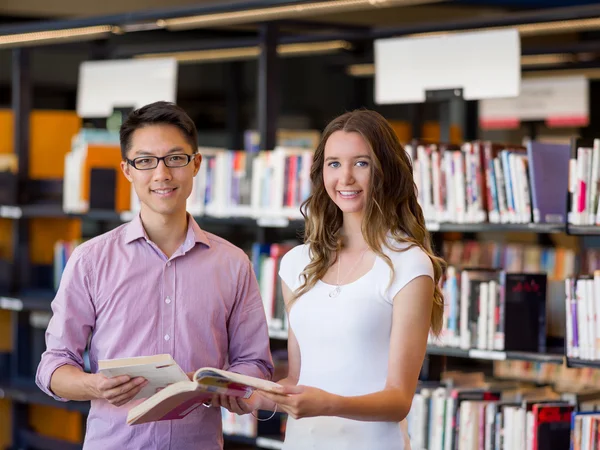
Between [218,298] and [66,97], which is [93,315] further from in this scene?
[66,97]

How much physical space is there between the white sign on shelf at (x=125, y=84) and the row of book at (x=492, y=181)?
180 cm

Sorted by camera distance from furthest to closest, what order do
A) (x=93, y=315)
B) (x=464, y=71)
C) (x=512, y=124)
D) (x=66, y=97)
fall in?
(x=66, y=97) < (x=512, y=124) < (x=464, y=71) < (x=93, y=315)

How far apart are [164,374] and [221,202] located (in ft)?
9.33

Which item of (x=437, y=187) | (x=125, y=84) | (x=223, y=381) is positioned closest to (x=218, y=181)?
(x=125, y=84)

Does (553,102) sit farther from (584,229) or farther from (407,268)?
(407,268)

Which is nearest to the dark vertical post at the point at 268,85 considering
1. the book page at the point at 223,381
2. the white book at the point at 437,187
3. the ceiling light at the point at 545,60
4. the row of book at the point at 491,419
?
the white book at the point at 437,187

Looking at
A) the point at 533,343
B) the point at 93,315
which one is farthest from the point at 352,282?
the point at 533,343

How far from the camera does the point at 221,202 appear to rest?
5.13 meters

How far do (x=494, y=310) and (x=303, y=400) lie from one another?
2132 millimetres

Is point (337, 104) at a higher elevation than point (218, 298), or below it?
higher

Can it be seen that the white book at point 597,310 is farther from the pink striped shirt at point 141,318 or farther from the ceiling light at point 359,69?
the ceiling light at point 359,69

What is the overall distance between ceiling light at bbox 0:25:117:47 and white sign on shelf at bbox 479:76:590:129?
354 centimetres

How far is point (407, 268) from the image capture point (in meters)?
2.39

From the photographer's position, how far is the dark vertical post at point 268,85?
16.7ft
